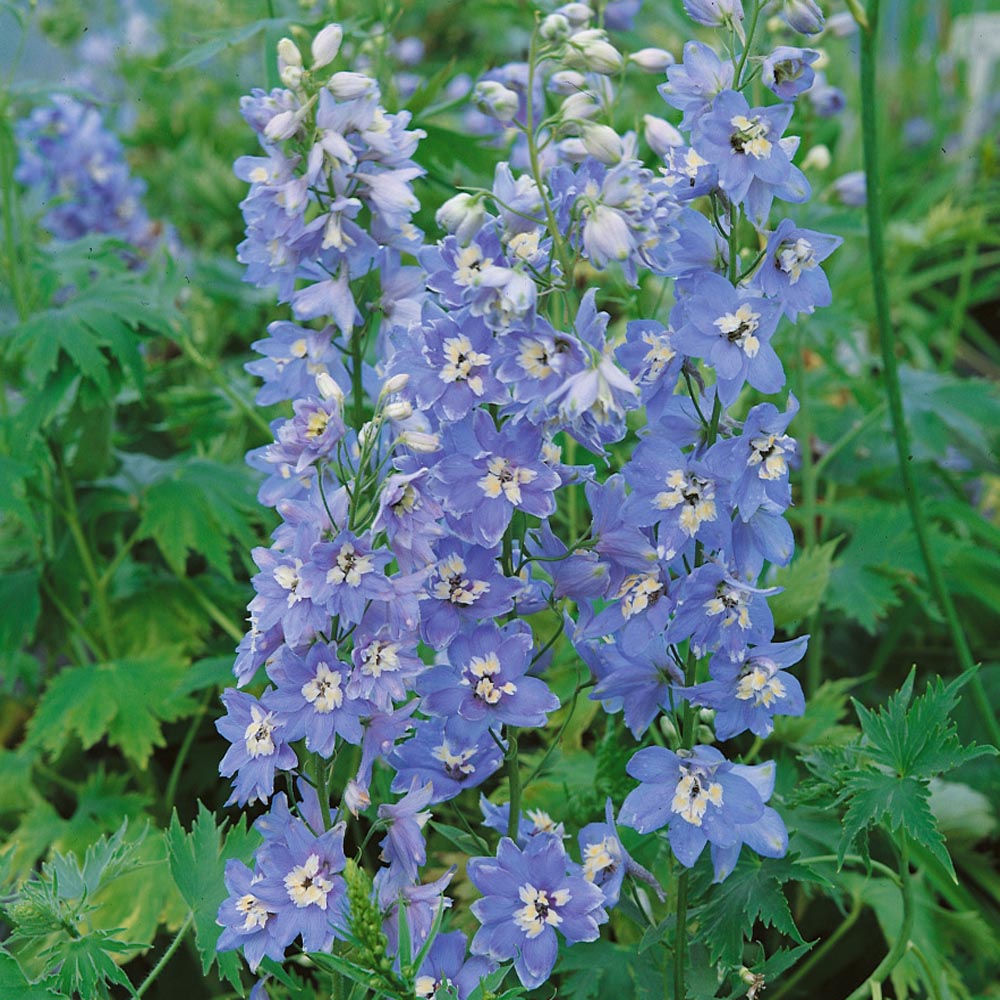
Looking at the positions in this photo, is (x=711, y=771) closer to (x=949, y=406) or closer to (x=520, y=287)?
(x=520, y=287)

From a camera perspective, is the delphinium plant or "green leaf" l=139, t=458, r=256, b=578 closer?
the delphinium plant

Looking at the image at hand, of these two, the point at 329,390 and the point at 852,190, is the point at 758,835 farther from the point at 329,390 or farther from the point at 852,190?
the point at 852,190

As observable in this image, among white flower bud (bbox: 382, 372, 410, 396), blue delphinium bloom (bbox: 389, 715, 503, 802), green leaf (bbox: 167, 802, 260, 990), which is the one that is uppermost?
white flower bud (bbox: 382, 372, 410, 396)

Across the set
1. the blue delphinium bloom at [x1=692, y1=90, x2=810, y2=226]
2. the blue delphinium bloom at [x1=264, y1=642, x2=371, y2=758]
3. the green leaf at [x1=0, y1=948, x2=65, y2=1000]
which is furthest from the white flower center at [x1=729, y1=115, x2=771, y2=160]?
the green leaf at [x1=0, y1=948, x2=65, y2=1000]

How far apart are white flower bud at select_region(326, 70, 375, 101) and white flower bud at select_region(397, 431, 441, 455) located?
361 mm

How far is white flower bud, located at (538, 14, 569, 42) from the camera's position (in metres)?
1.15

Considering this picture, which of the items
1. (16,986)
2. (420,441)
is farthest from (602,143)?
(16,986)

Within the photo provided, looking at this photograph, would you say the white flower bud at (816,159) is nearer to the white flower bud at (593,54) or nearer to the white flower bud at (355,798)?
the white flower bud at (593,54)

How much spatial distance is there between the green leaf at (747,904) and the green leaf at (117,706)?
887mm

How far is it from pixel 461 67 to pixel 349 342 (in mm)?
2736

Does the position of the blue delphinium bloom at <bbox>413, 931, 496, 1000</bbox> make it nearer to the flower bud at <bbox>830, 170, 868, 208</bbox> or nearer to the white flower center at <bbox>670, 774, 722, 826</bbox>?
the white flower center at <bbox>670, 774, 722, 826</bbox>

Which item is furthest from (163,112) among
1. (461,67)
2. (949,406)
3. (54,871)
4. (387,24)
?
(54,871)

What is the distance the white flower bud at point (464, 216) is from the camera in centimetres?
103

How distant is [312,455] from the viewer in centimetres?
102
